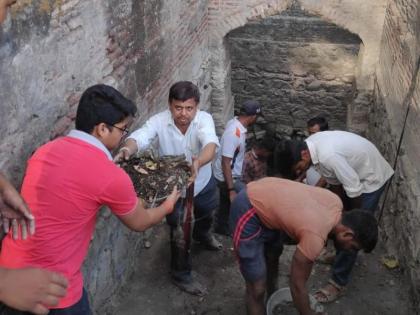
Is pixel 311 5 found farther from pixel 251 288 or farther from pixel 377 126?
pixel 251 288

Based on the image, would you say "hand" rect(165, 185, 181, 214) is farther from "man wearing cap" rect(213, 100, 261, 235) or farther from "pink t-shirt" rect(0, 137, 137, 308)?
"man wearing cap" rect(213, 100, 261, 235)

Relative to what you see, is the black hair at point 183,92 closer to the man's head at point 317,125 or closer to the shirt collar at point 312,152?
the shirt collar at point 312,152

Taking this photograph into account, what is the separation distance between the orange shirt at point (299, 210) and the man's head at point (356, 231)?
7 cm

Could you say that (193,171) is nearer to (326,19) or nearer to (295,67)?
(326,19)

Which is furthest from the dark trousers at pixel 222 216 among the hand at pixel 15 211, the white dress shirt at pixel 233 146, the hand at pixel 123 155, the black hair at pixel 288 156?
the hand at pixel 15 211

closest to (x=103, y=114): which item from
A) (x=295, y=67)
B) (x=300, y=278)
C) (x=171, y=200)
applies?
(x=171, y=200)

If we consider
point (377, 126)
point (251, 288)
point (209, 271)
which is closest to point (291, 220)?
point (251, 288)

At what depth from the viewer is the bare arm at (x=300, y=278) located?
10.3 ft

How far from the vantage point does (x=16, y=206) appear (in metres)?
2.27

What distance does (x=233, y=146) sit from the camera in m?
4.91

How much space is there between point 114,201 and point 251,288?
5.07ft

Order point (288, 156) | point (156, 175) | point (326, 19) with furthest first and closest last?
point (326, 19)
point (288, 156)
point (156, 175)

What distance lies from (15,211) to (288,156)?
9.21ft

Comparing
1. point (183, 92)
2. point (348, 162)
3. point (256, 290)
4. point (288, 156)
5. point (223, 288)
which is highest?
point (183, 92)
